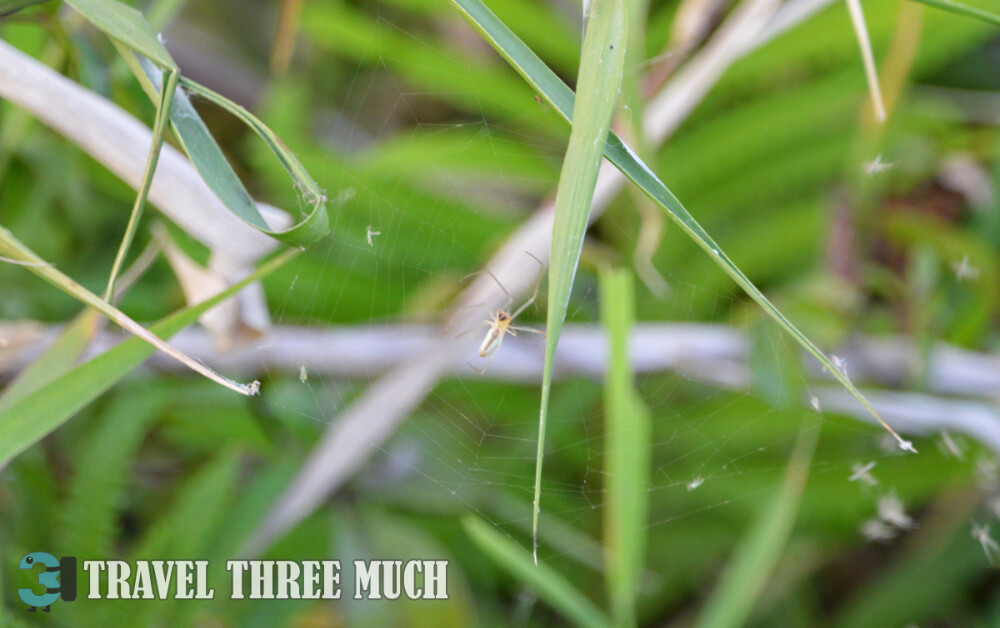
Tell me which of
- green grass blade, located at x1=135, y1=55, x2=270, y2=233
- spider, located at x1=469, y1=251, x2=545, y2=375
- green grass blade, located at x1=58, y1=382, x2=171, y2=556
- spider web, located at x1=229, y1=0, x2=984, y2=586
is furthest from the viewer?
spider web, located at x1=229, y1=0, x2=984, y2=586

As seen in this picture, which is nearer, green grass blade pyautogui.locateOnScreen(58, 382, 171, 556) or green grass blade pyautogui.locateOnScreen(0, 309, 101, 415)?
green grass blade pyautogui.locateOnScreen(0, 309, 101, 415)

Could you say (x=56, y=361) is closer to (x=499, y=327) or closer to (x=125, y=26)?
(x=125, y=26)

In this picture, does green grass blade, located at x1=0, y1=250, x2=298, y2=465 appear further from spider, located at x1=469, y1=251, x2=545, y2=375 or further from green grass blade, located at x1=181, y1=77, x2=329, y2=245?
spider, located at x1=469, y1=251, x2=545, y2=375

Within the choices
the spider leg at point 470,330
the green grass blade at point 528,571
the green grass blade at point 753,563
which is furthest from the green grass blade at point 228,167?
the green grass blade at point 753,563

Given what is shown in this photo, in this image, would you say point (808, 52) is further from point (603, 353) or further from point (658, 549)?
point (658, 549)

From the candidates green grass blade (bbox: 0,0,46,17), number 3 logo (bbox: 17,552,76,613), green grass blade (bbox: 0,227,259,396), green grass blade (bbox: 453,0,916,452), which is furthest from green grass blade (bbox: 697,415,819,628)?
green grass blade (bbox: 0,0,46,17)

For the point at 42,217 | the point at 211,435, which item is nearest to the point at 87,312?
the point at 211,435

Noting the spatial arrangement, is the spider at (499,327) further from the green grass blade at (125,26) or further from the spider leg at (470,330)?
the green grass blade at (125,26)
